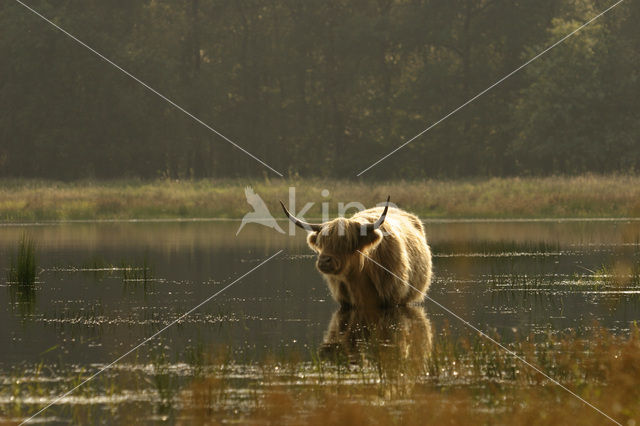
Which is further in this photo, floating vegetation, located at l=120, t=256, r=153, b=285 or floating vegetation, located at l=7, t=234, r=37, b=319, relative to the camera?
floating vegetation, located at l=120, t=256, r=153, b=285

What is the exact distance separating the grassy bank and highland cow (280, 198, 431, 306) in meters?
18.4

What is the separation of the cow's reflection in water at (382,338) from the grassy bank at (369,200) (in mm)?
19514

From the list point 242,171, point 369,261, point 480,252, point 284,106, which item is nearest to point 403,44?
point 284,106

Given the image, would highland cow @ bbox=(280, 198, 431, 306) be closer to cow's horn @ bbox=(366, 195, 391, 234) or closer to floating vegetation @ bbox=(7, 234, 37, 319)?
cow's horn @ bbox=(366, 195, 391, 234)

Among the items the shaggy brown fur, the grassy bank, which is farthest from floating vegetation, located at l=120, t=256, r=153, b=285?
the grassy bank

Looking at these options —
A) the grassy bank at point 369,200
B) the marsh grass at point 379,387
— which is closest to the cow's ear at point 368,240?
the marsh grass at point 379,387

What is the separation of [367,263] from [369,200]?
69.1 feet

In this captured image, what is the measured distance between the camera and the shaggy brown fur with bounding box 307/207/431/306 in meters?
12.4

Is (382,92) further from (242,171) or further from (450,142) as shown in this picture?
(242,171)

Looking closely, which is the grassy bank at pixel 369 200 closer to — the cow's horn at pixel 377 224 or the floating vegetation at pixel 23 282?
the floating vegetation at pixel 23 282

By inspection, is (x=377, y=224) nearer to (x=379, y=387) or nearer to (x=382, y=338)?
(x=382, y=338)

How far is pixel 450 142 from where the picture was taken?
56938mm

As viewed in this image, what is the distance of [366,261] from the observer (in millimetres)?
12656

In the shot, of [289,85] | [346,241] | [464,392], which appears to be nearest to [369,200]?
[346,241]
